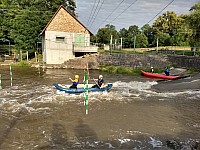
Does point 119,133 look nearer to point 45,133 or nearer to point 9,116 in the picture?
point 45,133

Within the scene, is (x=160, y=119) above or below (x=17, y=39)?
below

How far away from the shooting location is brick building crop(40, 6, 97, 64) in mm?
32938

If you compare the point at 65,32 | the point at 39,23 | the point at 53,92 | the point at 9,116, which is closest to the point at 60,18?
the point at 65,32

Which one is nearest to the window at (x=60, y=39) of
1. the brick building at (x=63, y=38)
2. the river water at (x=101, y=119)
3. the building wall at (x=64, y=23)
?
the brick building at (x=63, y=38)

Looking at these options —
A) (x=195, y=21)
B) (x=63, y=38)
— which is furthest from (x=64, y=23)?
(x=195, y=21)

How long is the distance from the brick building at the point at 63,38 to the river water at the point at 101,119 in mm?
14875

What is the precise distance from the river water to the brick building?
14.9m

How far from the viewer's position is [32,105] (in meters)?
14.1

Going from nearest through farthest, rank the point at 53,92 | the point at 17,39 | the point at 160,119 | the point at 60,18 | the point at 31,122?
1. the point at 31,122
2. the point at 160,119
3. the point at 53,92
4. the point at 60,18
5. the point at 17,39

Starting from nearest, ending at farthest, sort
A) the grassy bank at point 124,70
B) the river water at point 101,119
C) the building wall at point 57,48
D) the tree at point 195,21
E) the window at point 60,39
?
1. the river water at point 101,119
2. the grassy bank at point 124,70
3. the tree at point 195,21
4. the building wall at point 57,48
5. the window at point 60,39

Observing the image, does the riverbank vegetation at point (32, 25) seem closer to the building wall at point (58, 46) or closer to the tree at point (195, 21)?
the tree at point (195, 21)

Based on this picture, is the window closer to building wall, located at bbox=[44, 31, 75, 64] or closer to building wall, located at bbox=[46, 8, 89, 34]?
building wall, located at bbox=[44, 31, 75, 64]

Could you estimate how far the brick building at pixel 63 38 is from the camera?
108ft

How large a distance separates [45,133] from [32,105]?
472 centimetres
